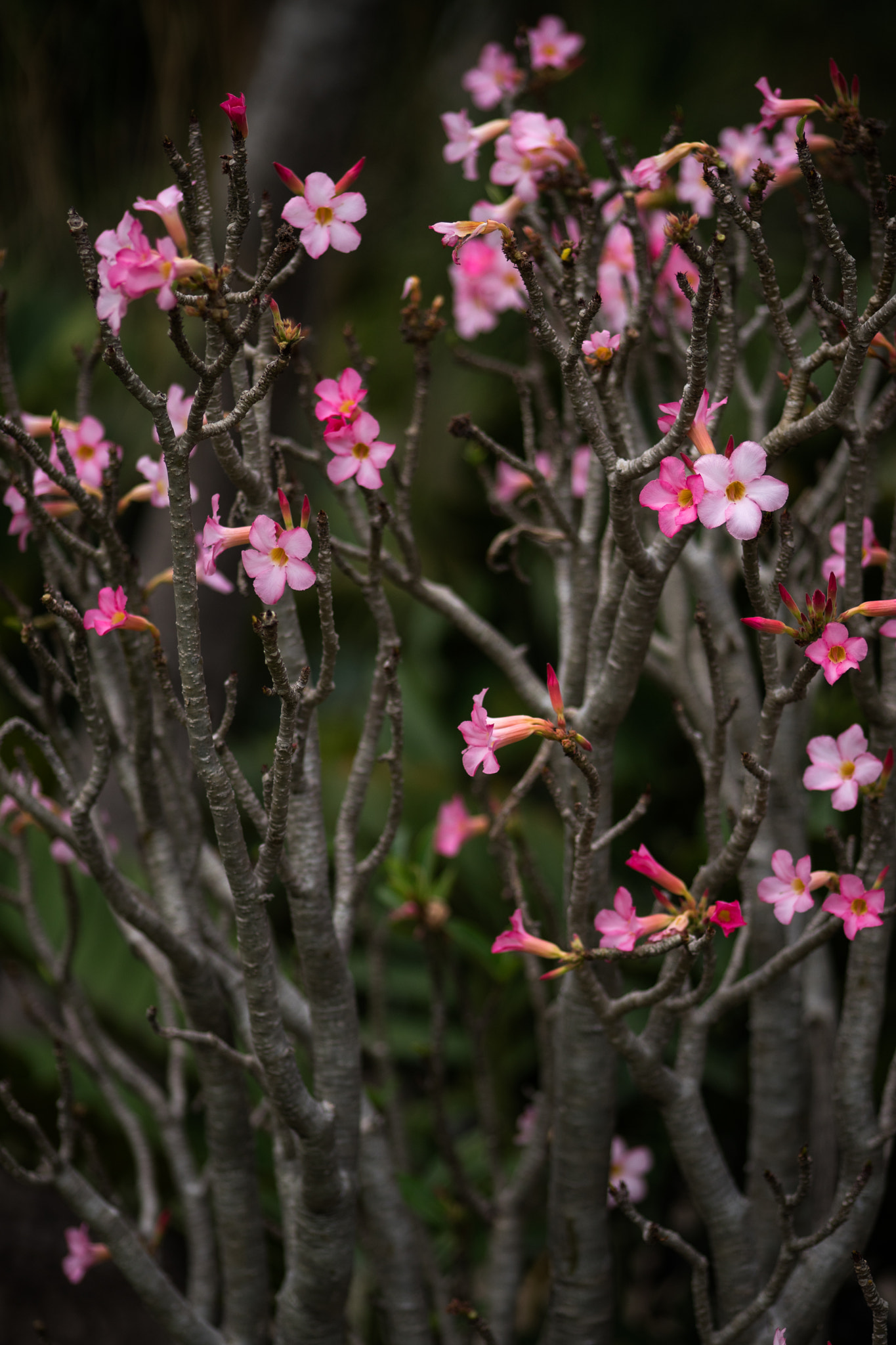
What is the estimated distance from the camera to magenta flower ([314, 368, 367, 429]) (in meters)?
0.83

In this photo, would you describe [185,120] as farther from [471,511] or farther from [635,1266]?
[635,1266]

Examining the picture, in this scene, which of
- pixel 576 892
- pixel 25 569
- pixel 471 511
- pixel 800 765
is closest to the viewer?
pixel 576 892

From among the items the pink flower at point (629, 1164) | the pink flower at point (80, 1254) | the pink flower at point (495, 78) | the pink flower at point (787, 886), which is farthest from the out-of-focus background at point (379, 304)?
the pink flower at point (787, 886)

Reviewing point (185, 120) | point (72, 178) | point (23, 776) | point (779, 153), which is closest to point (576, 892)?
point (23, 776)

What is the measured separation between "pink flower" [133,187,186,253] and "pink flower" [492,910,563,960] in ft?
1.82

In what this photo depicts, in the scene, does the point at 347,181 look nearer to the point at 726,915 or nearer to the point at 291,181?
the point at 291,181

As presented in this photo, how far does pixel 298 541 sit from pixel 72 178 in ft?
7.88

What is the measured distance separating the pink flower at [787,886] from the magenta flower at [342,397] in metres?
0.48

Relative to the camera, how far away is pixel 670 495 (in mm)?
749

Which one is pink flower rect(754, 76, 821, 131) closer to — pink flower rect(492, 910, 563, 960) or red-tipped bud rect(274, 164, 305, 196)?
red-tipped bud rect(274, 164, 305, 196)

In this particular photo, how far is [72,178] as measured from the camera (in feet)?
8.77

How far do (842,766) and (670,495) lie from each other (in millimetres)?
265

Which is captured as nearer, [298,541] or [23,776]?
[298,541]

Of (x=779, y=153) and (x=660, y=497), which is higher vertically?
(x=779, y=153)
